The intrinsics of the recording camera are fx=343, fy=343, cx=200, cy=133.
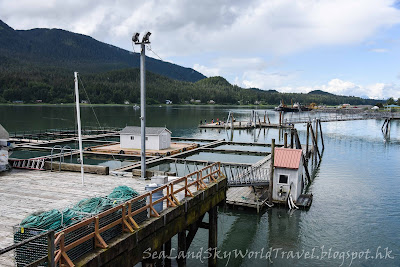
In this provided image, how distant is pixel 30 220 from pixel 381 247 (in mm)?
21779

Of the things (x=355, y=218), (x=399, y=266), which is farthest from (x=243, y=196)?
(x=399, y=266)

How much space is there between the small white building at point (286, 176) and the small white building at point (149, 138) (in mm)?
21632

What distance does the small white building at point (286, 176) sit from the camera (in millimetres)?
27922

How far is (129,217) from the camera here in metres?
11.0

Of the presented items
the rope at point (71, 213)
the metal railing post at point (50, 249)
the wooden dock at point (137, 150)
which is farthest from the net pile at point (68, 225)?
the wooden dock at point (137, 150)

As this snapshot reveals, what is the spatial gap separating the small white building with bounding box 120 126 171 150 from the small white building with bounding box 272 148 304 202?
21.6 m

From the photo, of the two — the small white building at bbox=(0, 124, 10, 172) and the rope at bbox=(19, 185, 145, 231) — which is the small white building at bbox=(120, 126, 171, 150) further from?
the rope at bbox=(19, 185, 145, 231)

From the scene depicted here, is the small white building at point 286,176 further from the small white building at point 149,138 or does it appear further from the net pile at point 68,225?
the small white building at point 149,138

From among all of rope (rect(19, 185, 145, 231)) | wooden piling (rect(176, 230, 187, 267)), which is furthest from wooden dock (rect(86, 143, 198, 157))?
rope (rect(19, 185, 145, 231))

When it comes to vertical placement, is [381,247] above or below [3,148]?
below

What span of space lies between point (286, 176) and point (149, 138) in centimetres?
2354

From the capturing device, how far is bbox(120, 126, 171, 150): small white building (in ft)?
153

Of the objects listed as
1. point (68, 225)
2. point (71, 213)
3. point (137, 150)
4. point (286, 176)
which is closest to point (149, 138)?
point (137, 150)

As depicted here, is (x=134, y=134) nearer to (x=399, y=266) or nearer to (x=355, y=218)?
(x=355, y=218)
